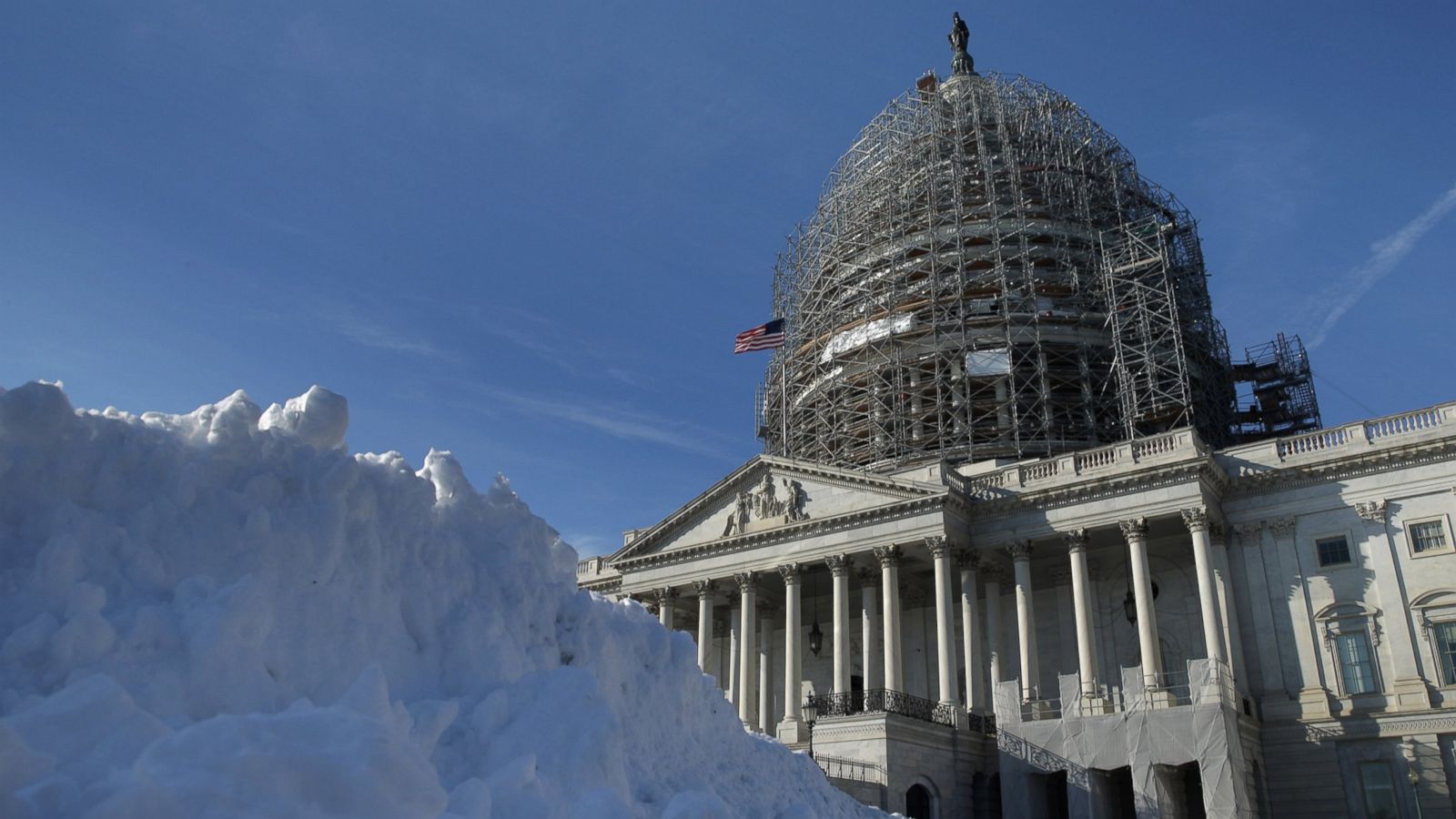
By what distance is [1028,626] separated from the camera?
1463 inches

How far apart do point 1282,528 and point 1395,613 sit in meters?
3.98

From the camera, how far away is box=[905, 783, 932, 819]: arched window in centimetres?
3341

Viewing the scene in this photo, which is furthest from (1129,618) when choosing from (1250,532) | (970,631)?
(970,631)

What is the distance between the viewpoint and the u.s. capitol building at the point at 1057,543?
32969 mm

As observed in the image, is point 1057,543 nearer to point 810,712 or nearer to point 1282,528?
point 1282,528

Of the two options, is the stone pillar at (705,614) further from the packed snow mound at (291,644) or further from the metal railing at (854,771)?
the packed snow mound at (291,644)

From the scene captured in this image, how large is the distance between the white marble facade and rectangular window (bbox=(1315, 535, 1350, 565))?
9 centimetres

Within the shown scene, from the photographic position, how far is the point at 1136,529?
36.2 m

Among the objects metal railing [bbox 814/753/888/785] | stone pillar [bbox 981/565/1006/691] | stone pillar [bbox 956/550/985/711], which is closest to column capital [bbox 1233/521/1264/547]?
stone pillar [bbox 981/565/1006/691]

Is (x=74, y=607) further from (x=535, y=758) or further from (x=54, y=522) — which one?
(x=535, y=758)

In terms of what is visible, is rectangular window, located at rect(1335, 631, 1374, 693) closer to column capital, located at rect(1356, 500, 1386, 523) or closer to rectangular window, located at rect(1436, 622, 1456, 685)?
rectangular window, located at rect(1436, 622, 1456, 685)

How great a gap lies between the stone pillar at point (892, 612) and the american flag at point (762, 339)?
573 inches

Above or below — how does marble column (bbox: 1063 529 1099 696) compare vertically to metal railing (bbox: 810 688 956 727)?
above

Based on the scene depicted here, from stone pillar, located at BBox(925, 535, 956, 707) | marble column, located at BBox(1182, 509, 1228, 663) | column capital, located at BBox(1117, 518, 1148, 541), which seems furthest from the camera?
stone pillar, located at BBox(925, 535, 956, 707)
